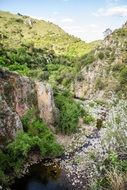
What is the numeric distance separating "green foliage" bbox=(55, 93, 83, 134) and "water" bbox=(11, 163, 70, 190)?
945cm

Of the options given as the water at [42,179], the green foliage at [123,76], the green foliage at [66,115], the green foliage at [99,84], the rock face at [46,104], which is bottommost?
the green foliage at [99,84]

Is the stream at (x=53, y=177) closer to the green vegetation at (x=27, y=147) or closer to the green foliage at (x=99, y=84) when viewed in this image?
the green vegetation at (x=27, y=147)

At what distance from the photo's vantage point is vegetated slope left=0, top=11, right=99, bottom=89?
352 feet

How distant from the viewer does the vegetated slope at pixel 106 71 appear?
89.4 metres

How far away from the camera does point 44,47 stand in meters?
154

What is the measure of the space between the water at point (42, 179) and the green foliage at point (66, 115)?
372 inches

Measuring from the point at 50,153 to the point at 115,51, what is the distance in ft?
221

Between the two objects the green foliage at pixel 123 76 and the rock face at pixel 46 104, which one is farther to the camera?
the green foliage at pixel 123 76

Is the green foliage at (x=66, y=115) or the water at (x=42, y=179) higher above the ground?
the green foliage at (x=66, y=115)

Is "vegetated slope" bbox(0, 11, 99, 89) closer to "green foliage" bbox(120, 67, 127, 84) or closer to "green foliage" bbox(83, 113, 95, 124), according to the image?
"green foliage" bbox(120, 67, 127, 84)

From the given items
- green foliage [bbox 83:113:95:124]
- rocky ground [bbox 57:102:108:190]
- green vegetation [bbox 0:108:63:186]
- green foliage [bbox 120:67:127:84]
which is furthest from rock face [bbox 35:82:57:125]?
green foliage [bbox 120:67:127:84]

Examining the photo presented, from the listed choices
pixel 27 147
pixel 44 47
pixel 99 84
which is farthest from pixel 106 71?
pixel 27 147

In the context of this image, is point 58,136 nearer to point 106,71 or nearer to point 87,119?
point 87,119

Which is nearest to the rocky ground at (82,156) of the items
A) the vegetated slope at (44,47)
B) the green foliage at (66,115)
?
the green foliage at (66,115)
